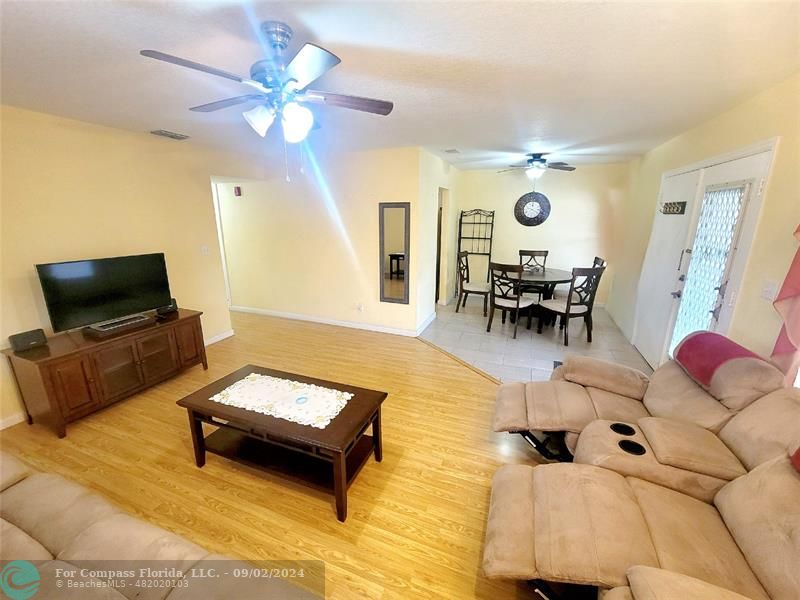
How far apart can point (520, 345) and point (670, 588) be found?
3.17 meters

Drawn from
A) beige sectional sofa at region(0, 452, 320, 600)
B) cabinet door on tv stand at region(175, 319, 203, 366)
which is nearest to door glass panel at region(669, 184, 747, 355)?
beige sectional sofa at region(0, 452, 320, 600)

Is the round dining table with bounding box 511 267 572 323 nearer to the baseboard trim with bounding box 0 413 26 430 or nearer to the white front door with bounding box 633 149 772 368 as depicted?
the white front door with bounding box 633 149 772 368

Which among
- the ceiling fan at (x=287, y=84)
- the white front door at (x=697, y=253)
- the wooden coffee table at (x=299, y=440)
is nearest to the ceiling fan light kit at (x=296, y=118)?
the ceiling fan at (x=287, y=84)

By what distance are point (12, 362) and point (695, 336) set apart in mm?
4787

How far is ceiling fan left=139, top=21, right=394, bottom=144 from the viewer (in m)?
1.33

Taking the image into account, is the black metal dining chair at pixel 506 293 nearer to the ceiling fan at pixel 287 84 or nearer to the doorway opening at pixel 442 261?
the doorway opening at pixel 442 261

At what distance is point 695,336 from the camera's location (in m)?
2.10

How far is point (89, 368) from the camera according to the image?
2.49 metres

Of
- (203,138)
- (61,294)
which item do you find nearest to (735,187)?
(203,138)

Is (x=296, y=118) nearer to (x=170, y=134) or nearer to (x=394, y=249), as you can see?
(x=170, y=134)

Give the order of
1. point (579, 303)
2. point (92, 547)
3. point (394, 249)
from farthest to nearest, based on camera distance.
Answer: point (394, 249)
point (579, 303)
point (92, 547)

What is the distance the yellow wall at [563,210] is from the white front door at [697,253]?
5.48ft

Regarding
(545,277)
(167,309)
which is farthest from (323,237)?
(545,277)

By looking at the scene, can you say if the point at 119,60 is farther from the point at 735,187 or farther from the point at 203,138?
the point at 735,187
